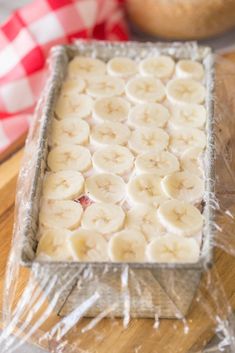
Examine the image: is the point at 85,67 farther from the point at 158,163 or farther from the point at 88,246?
the point at 88,246

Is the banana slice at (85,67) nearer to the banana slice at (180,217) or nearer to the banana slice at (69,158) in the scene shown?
the banana slice at (69,158)

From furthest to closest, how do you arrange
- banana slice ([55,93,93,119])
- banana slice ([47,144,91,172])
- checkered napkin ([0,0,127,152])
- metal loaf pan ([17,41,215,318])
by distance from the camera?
checkered napkin ([0,0,127,152]), banana slice ([55,93,93,119]), banana slice ([47,144,91,172]), metal loaf pan ([17,41,215,318])

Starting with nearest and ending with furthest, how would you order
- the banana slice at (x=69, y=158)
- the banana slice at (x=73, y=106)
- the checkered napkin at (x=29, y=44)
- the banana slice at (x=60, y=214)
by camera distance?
the banana slice at (x=60, y=214)
the banana slice at (x=69, y=158)
the banana slice at (x=73, y=106)
the checkered napkin at (x=29, y=44)

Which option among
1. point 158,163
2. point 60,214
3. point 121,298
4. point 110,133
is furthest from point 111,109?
point 121,298

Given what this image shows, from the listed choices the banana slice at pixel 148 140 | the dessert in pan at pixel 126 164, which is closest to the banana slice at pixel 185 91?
the dessert in pan at pixel 126 164

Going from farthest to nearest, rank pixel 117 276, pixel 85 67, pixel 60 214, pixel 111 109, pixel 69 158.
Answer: pixel 85 67
pixel 111 109
pixel 69 158
pixel 60 214
pixel 117 276

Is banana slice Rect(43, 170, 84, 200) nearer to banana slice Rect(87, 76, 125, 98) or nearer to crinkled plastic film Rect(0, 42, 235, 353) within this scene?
crinkled plastic film Rect(0, 42, 235, 353)

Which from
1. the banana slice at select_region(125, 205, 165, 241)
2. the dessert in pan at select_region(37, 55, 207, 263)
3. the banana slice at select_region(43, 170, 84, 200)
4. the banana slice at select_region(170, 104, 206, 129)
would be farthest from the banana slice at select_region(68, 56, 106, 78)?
the banana slice at select_region(125, 205, 165, 241)
